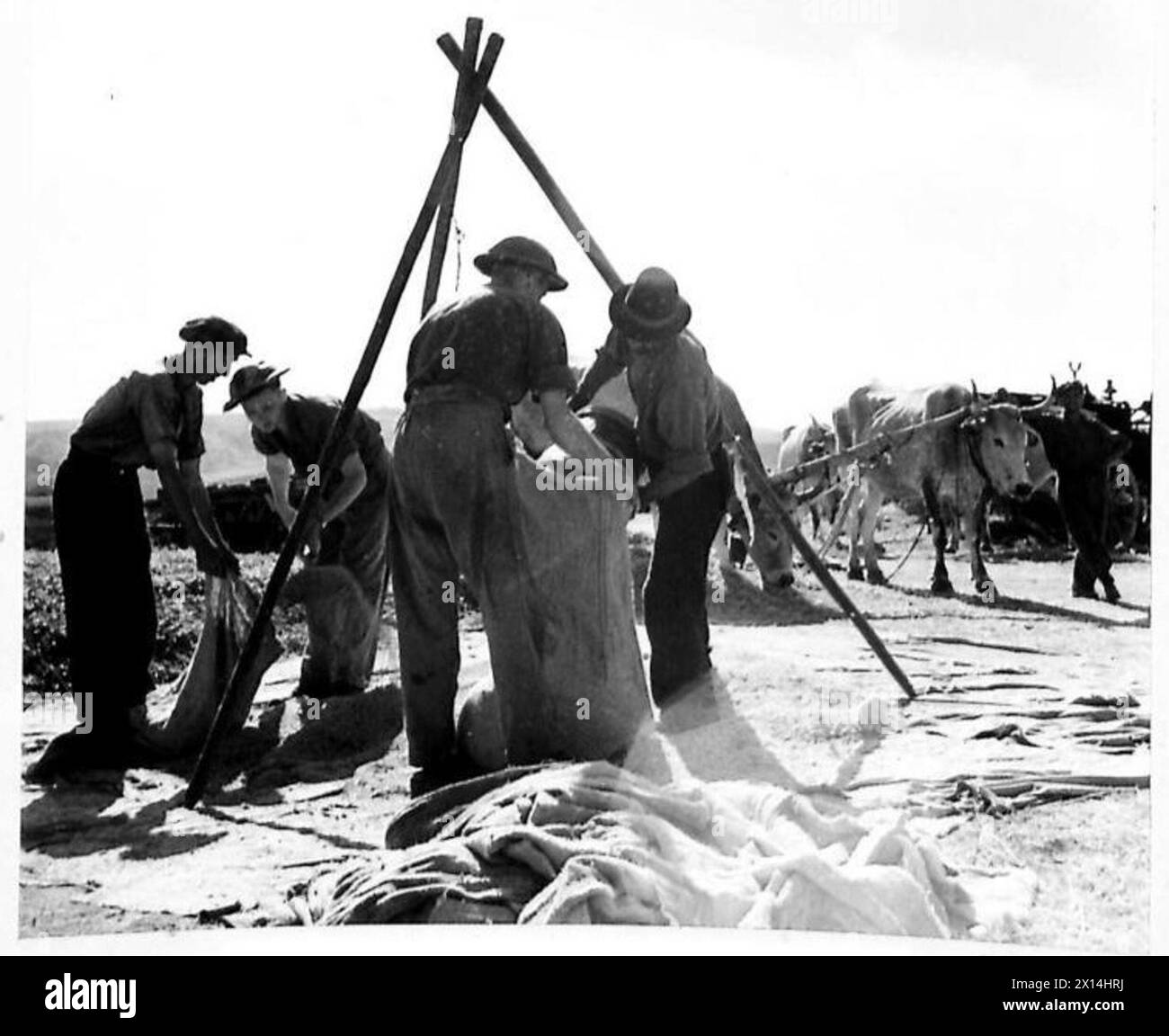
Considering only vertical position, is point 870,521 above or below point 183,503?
below

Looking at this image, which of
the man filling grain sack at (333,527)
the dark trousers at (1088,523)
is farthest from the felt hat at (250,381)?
the dark trousers at (1088,523)

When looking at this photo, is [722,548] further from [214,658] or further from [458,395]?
[214,658]

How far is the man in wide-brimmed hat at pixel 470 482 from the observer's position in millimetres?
6750

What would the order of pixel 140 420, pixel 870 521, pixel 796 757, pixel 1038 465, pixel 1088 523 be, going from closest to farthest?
pixel 796 757 → pixel 140 420 → pixel 1088 523 → pixel 1038 465 → pixel 870 521

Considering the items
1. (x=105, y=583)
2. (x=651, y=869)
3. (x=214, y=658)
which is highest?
(x=105, y=583)

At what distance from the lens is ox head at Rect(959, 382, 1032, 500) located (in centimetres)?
799

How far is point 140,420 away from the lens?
730cm

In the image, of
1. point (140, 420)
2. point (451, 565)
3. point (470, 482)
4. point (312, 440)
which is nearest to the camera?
point (470, 482)

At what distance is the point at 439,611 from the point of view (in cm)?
694

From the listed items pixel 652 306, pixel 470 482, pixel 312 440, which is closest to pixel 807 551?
pixel 652 306

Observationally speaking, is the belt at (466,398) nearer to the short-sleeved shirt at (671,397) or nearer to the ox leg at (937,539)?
the short-sleeved shirt at (671,397)

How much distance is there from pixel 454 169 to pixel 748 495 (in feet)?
6.12

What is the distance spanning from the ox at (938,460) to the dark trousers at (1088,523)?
0.35 m

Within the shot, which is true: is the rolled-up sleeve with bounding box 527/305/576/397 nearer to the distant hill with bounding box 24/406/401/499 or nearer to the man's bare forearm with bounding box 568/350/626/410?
the man's bare forearm with bounding box 568/350/626/410
